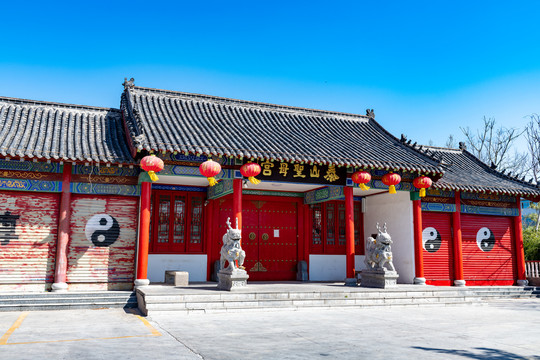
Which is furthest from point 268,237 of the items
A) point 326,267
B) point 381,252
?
point 381,252

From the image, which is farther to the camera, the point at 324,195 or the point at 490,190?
the point at 490,190

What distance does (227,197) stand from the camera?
1470 centimetres

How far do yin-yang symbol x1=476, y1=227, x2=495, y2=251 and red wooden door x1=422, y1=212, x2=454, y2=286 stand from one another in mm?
1225

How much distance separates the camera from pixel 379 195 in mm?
15570

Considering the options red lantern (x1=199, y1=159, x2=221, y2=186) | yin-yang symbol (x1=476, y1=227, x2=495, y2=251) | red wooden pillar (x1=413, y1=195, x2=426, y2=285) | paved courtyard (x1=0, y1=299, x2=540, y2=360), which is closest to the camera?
paved courtyard (x1=0, y1=299, x2=540, y2=360)

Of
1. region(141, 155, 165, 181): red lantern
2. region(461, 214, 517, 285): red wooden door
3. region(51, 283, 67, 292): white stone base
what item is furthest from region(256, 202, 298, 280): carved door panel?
region(51, 283, 67, 292): white stone base

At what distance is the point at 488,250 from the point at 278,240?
23.9 ft

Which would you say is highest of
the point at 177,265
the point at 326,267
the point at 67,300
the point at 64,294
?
the point at 177,265

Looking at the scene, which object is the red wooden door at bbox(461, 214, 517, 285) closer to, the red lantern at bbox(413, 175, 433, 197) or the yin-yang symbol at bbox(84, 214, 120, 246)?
the red lantern at bbox(413, 175, 433, 197)

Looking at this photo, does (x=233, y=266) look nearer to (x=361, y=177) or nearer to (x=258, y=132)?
(x=361, y=177)

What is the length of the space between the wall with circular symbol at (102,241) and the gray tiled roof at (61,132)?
1304mm

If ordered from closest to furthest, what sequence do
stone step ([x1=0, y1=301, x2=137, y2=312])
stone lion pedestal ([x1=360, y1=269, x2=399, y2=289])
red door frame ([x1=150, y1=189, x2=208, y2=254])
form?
stone step ([x1=0, y1=301, x2=137, y2=312]) → stone lion pedestal ([x1=360, y1=269, x2=399, y2=289]) → red door frame ([x1=150, y1=189, x2=208, y2=254])

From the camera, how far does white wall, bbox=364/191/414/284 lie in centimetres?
1405

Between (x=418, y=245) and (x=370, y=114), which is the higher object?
(x=370, y=114)
